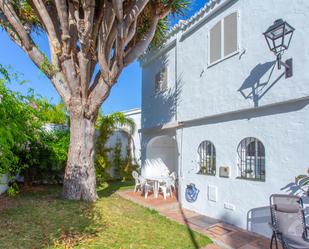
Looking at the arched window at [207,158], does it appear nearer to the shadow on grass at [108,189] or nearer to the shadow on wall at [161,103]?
the shadow on wall at [161,103]

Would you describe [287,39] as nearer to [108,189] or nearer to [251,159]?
[251,159]

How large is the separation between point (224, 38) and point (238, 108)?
3061mm

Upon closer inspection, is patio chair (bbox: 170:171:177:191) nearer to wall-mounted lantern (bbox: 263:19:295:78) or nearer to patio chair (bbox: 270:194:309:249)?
patio chair (bbox: 270:194:309:249)

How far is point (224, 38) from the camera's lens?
32.1 ft

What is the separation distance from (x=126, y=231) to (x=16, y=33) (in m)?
8.89

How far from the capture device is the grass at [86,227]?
652 cm

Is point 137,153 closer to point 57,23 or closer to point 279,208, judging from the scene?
point 57,23

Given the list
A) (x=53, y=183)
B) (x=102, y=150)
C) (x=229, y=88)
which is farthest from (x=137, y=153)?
(x=229, y=88)

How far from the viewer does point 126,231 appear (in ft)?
25.1

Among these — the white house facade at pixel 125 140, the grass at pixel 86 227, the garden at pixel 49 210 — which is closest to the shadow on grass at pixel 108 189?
the garden at pixel 49 210

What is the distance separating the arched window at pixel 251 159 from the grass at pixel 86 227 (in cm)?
278

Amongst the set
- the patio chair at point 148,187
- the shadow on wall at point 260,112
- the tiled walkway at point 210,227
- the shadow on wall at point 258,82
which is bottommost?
the tiled walkway at point 210,227

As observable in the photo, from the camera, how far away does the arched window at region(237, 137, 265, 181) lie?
8.26 meters

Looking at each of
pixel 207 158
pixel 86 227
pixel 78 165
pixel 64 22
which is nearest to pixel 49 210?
pixel 78 165
